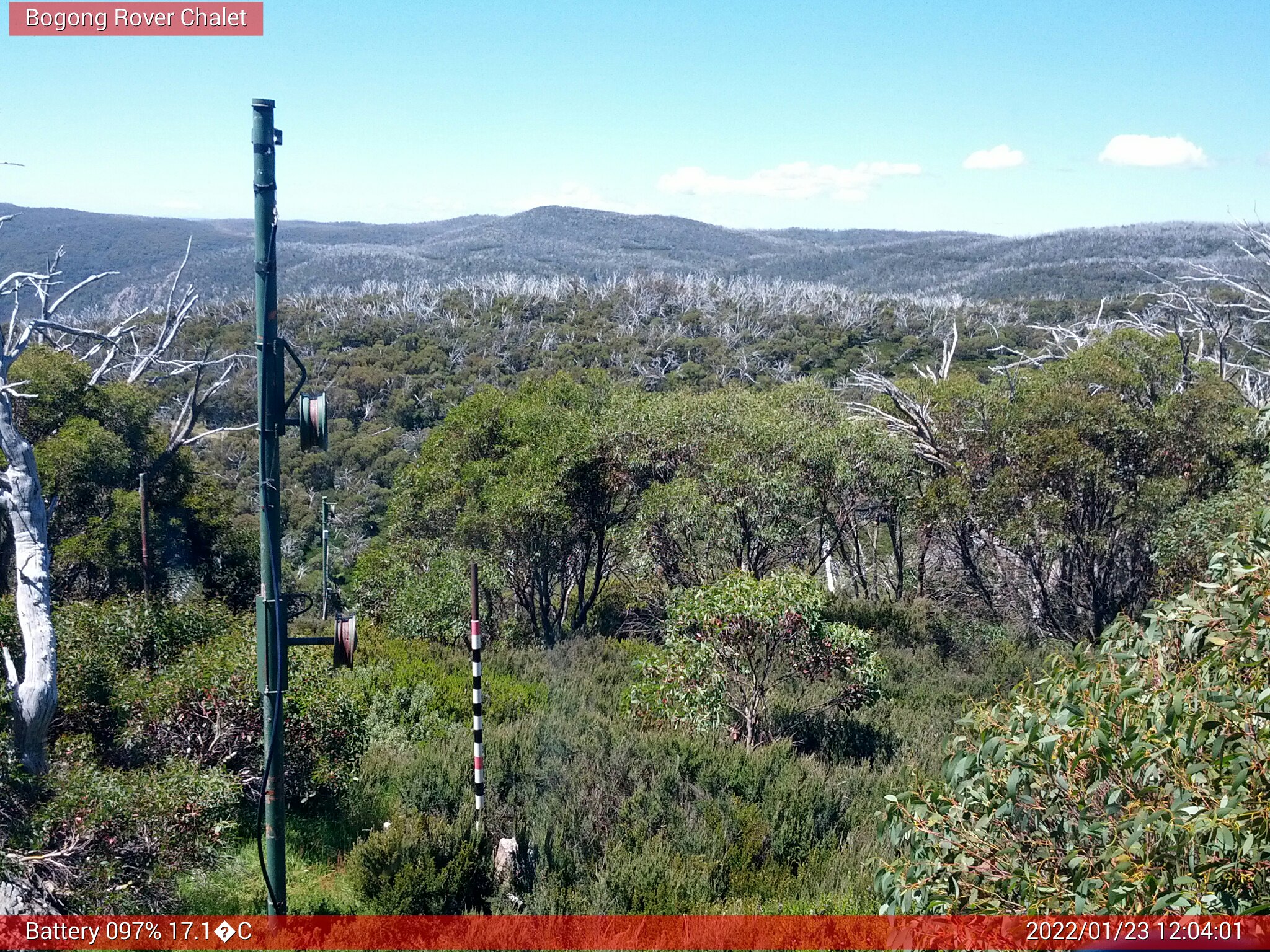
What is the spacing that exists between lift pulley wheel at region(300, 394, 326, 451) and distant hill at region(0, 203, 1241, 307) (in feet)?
106

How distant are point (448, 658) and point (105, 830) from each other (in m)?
6.44

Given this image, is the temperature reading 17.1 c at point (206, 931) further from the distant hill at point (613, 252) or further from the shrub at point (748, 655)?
the distant hill at point (613, 252)

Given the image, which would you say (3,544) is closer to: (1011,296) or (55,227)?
(1011,296)

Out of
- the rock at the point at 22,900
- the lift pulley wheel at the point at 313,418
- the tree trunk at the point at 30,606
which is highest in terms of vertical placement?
the lift pulley wheel at the point at 313,418

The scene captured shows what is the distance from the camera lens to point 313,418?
13.7ft

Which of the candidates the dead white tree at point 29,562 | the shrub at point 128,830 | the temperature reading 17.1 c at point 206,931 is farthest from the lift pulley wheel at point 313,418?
the dead white tree at point 29,562

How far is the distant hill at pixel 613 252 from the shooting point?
55.5 meters

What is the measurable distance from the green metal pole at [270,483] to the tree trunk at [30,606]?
2697mm

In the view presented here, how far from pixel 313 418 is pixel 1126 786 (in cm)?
322

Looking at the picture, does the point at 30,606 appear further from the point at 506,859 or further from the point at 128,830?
the point at 506,859
